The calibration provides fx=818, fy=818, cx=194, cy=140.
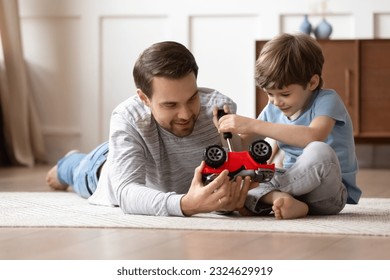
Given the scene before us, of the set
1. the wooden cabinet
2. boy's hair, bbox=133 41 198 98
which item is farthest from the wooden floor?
the wooden cabinet

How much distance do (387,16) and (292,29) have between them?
516 mm

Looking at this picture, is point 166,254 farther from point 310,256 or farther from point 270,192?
point 270,192

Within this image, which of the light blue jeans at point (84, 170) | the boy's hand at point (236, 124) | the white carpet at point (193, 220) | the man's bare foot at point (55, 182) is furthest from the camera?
the man's bare foot at point (55, 182)

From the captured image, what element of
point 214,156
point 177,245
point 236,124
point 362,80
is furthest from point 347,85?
point 177,245

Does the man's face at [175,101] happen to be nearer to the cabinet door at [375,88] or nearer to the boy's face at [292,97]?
the boy's face at [292,97]

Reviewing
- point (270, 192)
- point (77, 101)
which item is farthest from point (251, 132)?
point (77, 101)

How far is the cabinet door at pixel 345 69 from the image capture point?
416 cm

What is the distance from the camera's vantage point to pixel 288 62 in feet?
6.43

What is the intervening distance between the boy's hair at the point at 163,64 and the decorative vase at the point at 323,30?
245 cm

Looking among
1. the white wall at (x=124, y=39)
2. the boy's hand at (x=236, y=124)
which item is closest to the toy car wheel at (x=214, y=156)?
the boy's hand at (x=236, y=124)

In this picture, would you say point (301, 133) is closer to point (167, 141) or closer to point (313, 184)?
point (313, 184)

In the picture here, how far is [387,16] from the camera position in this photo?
14.6 ft

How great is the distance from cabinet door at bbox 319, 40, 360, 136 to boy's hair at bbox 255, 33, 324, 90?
2.19 meters

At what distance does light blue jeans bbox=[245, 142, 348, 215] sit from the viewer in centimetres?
186
